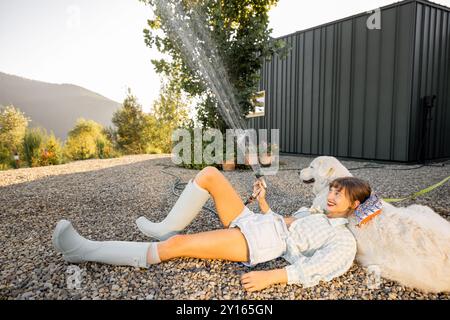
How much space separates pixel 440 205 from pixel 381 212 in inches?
96.7

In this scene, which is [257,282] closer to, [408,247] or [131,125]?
[408,247]

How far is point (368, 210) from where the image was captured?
179cm

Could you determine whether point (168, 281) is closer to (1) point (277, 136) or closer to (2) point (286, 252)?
(2) point (286, 252)

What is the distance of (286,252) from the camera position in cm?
199

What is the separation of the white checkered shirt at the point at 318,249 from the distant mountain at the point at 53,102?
31651 millimetres

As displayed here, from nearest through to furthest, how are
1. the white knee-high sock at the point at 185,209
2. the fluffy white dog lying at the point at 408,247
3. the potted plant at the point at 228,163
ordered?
the fluffy white dog lying at the point at 408,247 < the white knee-high sock at the point at 185,209 < the potted plant at the point at 228,163

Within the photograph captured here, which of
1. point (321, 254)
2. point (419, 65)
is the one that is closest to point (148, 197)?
point (321, 254)

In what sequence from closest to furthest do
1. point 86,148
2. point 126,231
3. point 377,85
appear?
point 126,231 < point 377,85 < point 86,148

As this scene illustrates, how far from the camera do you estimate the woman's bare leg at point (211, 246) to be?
6.17 feet

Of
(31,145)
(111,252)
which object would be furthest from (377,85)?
(31,145)

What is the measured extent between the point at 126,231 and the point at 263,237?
155 cm

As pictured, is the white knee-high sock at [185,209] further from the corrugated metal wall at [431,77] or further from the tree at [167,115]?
the tree at [167,115]

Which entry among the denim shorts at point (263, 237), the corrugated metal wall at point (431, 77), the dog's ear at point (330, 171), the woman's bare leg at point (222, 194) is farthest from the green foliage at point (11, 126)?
the corrugated metal wall at point (431, 77)
